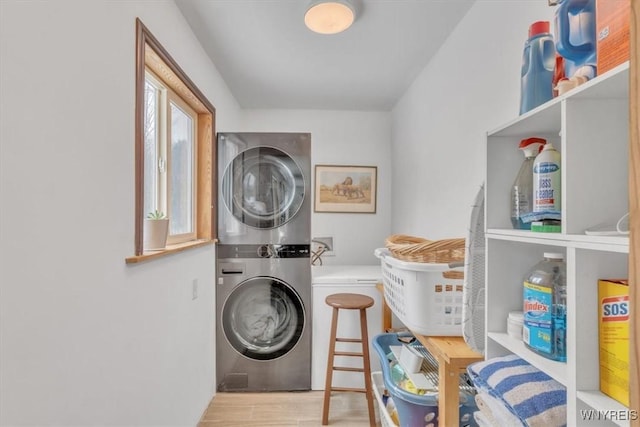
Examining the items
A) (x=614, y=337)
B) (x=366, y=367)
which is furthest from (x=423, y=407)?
(x=614, y=337)

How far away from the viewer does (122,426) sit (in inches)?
44.9

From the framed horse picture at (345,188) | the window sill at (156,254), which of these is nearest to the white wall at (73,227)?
the window sill at (156,254)

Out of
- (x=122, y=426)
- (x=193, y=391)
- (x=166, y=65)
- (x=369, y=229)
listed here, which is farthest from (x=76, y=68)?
(x=369, y=229)

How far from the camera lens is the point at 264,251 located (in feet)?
7.76

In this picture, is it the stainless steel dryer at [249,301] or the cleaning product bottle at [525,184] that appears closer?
the cleaning product bottle at [525,184]

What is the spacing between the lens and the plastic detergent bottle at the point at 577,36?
27.2 inches

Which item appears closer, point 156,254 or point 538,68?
point 538,68

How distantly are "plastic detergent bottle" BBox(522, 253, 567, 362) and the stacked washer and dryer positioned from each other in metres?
1.69

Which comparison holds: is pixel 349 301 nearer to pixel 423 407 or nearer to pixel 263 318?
pixel 263 318

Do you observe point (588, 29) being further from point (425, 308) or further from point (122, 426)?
point (122, 426)

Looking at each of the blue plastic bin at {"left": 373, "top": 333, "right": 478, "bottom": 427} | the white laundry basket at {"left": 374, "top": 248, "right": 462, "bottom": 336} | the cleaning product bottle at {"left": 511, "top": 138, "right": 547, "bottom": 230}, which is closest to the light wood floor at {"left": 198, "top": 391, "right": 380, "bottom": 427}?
the blue plastic bin at {"left": 373, "top": 333, "right": 478, "bottom": 427}

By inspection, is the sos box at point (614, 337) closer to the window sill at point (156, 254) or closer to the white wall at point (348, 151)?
the window sill at point (156, 254)

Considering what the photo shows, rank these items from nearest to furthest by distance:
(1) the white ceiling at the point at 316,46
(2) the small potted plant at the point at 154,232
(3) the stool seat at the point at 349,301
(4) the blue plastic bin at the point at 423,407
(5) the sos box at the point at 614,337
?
(5) the sos box at the point at 614,337 → (4) the blue plastic bin at the point at 423,407 → (2) the small potted plant at the point at 154,232 → (1) the white ceiling at the point at 316,46 → (3) the stool seat at the point at 349,301

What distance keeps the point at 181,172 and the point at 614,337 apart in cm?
215
